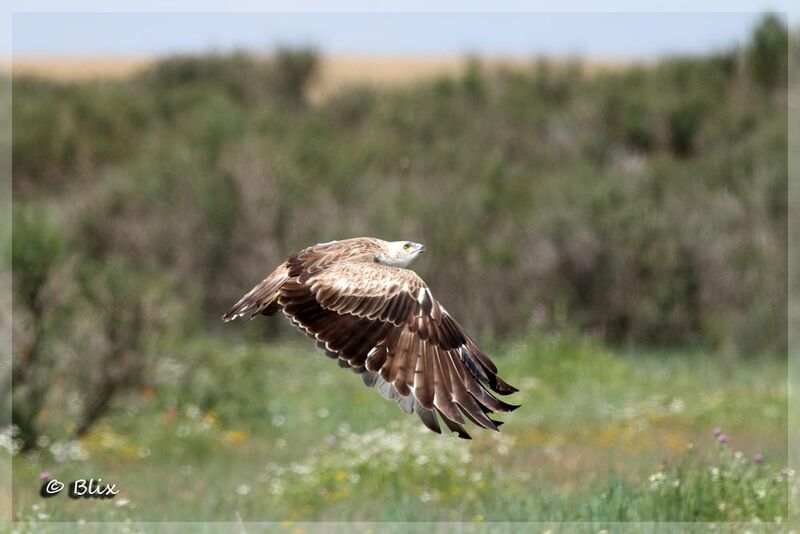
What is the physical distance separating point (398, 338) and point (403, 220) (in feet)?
49.6

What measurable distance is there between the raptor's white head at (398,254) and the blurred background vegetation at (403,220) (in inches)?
241

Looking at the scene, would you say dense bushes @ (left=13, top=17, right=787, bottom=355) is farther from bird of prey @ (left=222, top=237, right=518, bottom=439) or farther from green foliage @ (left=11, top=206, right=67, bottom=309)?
bird of prey @ (left=222, top=237, right=518, bottom=439)

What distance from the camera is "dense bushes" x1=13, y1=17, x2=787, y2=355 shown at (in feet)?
65.8

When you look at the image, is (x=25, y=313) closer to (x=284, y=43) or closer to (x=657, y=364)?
(x=657, y=364)

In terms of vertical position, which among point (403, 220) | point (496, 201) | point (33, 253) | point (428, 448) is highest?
point (496, 201)

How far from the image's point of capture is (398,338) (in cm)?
627

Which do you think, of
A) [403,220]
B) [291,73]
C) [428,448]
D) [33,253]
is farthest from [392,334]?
[291,73]

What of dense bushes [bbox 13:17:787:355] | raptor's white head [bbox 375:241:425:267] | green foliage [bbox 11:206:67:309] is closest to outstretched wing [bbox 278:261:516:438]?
raptor's white head [bbox 375:241:425:267]

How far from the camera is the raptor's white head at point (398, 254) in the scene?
6.99 m

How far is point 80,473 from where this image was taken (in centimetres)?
1107

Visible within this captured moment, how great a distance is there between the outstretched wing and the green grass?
1.15m

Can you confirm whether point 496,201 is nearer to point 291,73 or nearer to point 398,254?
point 398,254

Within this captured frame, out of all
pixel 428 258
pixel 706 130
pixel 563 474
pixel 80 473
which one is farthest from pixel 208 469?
pixel 706 130

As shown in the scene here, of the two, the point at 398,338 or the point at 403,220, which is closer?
the point at 398,338
